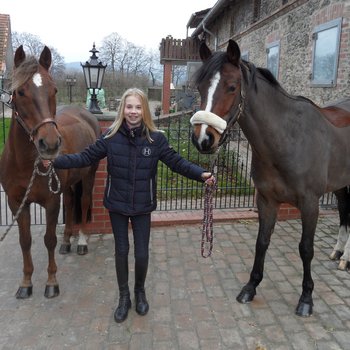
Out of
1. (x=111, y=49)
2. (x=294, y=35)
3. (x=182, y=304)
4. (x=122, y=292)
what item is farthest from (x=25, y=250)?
(x=111, y=49)

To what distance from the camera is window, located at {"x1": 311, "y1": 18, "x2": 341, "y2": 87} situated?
22.1ft

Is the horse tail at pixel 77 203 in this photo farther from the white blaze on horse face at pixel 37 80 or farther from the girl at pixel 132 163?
the white blaze on horse face at pixel 37 80

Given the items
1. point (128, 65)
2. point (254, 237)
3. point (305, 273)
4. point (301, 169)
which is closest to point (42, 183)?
point (301, 169)

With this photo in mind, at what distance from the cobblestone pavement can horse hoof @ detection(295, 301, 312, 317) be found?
0.06m

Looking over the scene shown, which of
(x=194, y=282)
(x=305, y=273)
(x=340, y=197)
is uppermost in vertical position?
(x=340, y=197)

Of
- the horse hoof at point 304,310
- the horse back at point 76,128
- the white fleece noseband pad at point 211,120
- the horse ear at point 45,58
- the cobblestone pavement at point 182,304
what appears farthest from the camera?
the horse back at point 76,128

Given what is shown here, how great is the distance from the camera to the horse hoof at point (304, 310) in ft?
10.1

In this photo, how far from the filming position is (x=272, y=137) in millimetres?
2998

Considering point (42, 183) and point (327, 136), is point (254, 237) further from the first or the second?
point (42, 183)

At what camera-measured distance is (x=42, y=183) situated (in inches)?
121

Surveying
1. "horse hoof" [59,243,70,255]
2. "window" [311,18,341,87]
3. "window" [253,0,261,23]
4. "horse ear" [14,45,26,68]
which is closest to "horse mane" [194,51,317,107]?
"horse ear" [14,45,26,68]

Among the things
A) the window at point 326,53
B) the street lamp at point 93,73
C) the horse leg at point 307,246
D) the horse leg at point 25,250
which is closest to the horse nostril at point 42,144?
the horse leg at point 25,250

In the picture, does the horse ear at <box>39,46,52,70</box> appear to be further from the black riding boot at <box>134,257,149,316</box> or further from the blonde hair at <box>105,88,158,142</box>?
the black riding boot at <box>134,257,149,316</box>

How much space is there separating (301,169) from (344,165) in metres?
0.93
